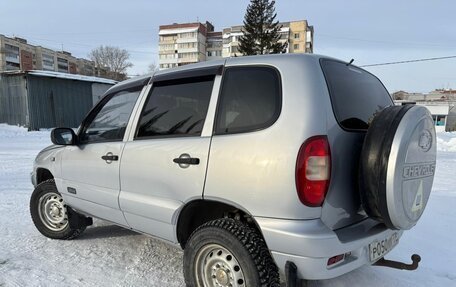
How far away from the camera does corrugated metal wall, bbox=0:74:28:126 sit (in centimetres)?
2184

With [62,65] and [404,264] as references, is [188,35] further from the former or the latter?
[404,264]

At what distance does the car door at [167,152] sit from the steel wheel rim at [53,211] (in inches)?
54.4

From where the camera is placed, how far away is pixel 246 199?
2230mm

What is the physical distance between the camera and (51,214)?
411cm

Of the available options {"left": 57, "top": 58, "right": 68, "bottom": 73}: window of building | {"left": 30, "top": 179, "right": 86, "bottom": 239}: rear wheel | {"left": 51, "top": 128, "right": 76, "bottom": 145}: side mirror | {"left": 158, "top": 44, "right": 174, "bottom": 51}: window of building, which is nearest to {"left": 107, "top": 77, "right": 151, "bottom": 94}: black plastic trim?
{"left": 51, "top": 128, "right": 76, "bottom": 145}: side mirror

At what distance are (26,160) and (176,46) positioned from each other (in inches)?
3088

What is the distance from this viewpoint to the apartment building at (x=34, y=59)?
76.0 metres

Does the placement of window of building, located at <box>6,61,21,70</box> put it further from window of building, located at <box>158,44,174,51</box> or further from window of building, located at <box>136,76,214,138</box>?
window of building, located at <box>136,76,214,138</box>

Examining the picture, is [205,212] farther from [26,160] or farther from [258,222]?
[26,160]

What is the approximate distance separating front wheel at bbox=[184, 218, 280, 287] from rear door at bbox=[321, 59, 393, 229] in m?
0.51

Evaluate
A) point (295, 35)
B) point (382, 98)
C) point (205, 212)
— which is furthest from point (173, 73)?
point (295, 35)

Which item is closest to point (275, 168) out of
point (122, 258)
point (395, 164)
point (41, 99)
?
point (395, 164)

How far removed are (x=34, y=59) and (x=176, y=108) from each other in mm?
101657

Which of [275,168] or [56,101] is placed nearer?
[275,168]
